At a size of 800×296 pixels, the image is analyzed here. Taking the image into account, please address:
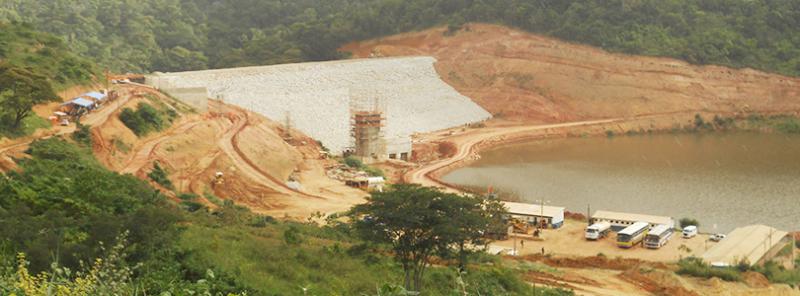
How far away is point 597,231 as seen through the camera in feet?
134

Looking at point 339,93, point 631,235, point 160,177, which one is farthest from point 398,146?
point 631,235

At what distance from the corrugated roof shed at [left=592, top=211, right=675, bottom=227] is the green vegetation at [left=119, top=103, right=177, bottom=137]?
20158mm

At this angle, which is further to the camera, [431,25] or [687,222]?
[431,25]

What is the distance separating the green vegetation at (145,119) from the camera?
46.2 meters

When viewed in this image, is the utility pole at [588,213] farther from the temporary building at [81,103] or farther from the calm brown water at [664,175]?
the temporary building at [81,103]

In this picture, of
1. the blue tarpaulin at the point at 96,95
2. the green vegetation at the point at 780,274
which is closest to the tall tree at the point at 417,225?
the green vegetation at the point at 780,274

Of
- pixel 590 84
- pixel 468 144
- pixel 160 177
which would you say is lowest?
pixel 468 144

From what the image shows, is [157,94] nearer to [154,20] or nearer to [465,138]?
[465,138]

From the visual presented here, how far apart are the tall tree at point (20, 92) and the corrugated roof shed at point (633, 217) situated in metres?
22.6

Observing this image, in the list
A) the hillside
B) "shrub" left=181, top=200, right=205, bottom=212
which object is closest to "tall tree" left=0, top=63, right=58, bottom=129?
"shrub" left=181, top=200, right=205, bottom=212

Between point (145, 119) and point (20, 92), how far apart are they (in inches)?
412

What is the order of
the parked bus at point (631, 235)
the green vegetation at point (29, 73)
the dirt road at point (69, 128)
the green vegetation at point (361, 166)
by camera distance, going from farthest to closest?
1. the green vegetation at point (361, 166)
2. the parked bus at point (631, 235)
3. the green vegetation at point (29, 73)
4. the dirt road at point (69, 128)

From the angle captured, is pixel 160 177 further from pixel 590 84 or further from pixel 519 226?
pixel 590 84

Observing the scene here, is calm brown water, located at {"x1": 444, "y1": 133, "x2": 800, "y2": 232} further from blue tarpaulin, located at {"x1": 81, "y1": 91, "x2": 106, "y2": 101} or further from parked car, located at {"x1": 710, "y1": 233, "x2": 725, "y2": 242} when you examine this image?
blue tarpaulin, located at {"x1": 81, "y1": 91, "x2": 106, "y2": 101}
